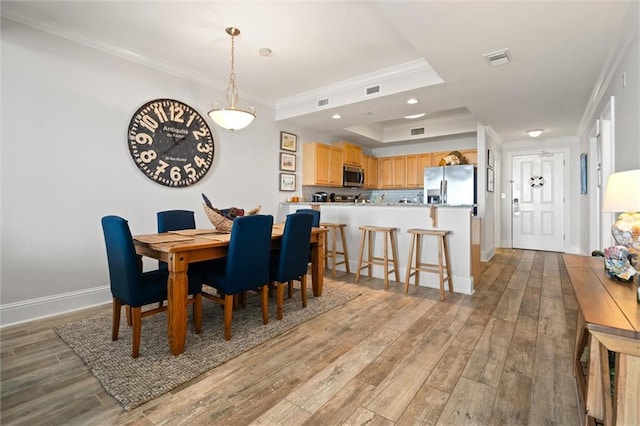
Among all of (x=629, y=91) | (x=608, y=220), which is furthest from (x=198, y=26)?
(x=608, y=220)

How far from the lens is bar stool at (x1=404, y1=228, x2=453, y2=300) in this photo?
131 inches

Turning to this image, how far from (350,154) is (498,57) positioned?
12.4 ft

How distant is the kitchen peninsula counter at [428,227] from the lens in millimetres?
3555

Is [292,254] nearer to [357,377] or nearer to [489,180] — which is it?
[357,377]

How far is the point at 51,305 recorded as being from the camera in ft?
9.30

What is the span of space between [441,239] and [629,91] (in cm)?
199

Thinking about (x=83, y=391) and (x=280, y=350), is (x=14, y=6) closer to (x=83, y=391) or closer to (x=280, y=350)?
(x=83, y=391)

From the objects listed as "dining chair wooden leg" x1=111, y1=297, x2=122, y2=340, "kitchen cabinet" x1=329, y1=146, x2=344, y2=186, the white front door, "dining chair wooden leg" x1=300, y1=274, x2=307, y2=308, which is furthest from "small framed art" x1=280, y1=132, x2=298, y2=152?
the white front door

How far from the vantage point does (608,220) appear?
340 cm

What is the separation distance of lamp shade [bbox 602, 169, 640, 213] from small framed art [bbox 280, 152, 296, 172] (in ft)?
13.6

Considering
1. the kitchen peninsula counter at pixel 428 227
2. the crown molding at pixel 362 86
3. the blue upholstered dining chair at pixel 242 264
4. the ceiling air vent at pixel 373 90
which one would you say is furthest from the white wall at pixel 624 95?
the blue upholstered dining chair at pixel 242 264

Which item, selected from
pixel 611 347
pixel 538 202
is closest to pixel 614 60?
pixel 611 347

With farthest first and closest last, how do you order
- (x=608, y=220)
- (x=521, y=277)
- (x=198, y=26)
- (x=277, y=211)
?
1. (x=277, y=211)
2. (x=521, y=277)
3. (x=608, y=220)
4. (x=198, y=26)

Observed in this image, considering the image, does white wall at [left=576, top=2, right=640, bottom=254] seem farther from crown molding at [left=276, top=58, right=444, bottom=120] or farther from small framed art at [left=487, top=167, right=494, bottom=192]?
small framed art at [left=487, top=167, right=494, bottom=192]
